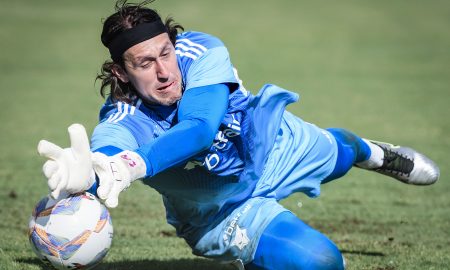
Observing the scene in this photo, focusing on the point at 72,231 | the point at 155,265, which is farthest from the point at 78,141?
the point at 155,265

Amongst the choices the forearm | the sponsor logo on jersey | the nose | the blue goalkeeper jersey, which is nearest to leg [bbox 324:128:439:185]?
the blue goalkeeper jersey

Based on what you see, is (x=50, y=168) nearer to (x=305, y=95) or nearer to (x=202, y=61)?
(x=202, y=61)

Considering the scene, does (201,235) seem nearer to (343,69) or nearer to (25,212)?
(25,212)

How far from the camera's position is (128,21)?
429cm

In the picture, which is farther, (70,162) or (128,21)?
(128,21)

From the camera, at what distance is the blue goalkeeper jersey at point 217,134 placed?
426 cm

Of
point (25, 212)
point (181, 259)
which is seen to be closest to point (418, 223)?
point (181, 259)

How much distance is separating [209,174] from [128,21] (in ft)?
3.36

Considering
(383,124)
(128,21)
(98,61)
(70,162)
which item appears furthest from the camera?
(98,61)

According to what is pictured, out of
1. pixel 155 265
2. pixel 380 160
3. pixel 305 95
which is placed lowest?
pixel 305 95

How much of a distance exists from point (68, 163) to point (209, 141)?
2.71 feet

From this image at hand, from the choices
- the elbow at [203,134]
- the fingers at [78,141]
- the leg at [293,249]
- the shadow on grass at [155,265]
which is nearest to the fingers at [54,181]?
the fingers at [78,141]

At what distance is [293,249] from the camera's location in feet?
13.1

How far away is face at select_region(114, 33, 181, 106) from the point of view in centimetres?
418
